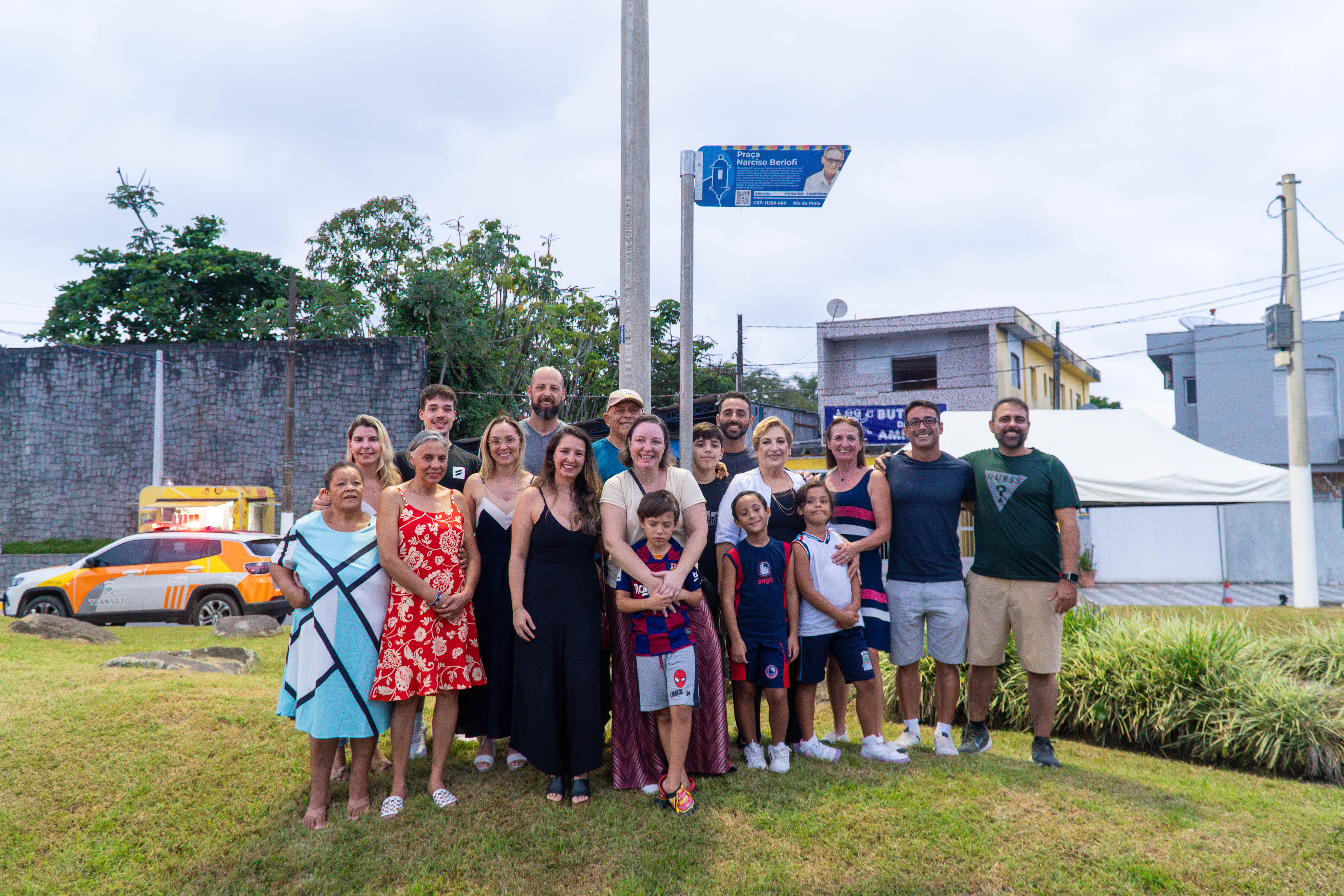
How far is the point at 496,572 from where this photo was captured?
457 centimetres

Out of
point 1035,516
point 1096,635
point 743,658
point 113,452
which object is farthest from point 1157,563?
point 113,452

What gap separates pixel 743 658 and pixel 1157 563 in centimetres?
1657

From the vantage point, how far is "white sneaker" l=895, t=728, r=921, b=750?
5055 millimetres

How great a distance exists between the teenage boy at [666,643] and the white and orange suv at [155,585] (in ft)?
31.2

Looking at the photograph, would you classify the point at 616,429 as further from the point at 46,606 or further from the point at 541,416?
the point at 46,606

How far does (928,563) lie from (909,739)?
1099 millimetres

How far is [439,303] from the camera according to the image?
21859 millimetres

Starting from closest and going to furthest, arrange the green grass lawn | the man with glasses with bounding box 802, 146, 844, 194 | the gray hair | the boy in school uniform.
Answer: the green grass lawn, the gray hair, the boy in school uniform, the man with glasses with bounding box 802, 146, 844, 194

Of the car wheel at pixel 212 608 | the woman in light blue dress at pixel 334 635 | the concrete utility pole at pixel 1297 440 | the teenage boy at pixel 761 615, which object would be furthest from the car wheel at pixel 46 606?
the concrete utility pole at pixel 1297 440

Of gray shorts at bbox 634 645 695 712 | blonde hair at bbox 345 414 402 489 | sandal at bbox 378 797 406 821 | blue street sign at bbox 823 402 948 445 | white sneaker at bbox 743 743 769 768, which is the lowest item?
sandal at bbox 378 797 406 821

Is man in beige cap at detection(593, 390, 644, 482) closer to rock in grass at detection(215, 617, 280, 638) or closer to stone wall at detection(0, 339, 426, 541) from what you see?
rock in grass at detection(215, 617, 280, 638)

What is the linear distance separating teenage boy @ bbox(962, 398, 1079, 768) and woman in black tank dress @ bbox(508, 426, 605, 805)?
2358mm

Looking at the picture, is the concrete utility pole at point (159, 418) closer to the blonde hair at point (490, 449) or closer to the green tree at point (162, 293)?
the green tree at point (162, 293)

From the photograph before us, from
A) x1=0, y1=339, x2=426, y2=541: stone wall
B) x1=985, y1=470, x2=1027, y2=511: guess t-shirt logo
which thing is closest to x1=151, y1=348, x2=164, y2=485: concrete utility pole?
x1=0, y1=339, x2=426, y2=541: stone wall
